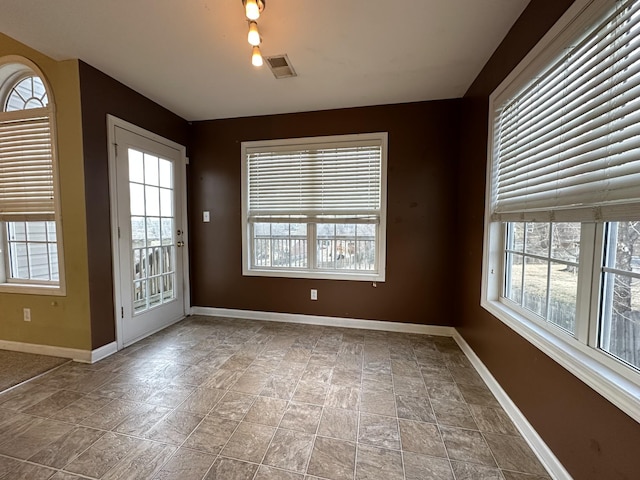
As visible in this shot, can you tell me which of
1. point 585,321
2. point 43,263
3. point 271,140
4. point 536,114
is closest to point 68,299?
point 43,263

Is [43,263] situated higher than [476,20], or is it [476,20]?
[476,20]

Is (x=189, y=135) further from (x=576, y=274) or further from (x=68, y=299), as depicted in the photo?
(x=576, y=274)

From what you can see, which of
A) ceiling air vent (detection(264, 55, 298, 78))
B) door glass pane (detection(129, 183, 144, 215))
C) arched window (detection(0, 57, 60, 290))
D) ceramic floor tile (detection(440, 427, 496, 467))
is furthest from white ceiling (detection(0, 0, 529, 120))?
ceramic floor tile (detection(440, 427, 496, 467))

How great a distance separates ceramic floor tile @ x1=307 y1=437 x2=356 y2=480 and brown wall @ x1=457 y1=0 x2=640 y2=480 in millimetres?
985

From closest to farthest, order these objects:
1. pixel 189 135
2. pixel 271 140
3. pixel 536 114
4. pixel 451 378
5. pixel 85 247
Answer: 1. pixel 536 114
2. pixel 451 378
3. pixel 85 247
4. pixel 271 140
5. pixel 189 135

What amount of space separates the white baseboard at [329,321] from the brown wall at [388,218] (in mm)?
61

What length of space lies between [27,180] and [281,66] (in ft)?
8.09

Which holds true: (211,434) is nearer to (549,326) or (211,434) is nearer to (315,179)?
(549,326)

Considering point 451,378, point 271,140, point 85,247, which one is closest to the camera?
point 451,378

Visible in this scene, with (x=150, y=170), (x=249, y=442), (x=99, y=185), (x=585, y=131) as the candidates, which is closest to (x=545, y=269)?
(x=585, y=131)

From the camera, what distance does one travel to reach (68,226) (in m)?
2.27

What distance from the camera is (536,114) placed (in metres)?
1.54

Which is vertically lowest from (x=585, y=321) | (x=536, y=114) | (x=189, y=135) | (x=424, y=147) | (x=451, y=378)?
(x=451, y=378)

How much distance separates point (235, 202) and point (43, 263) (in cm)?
189
